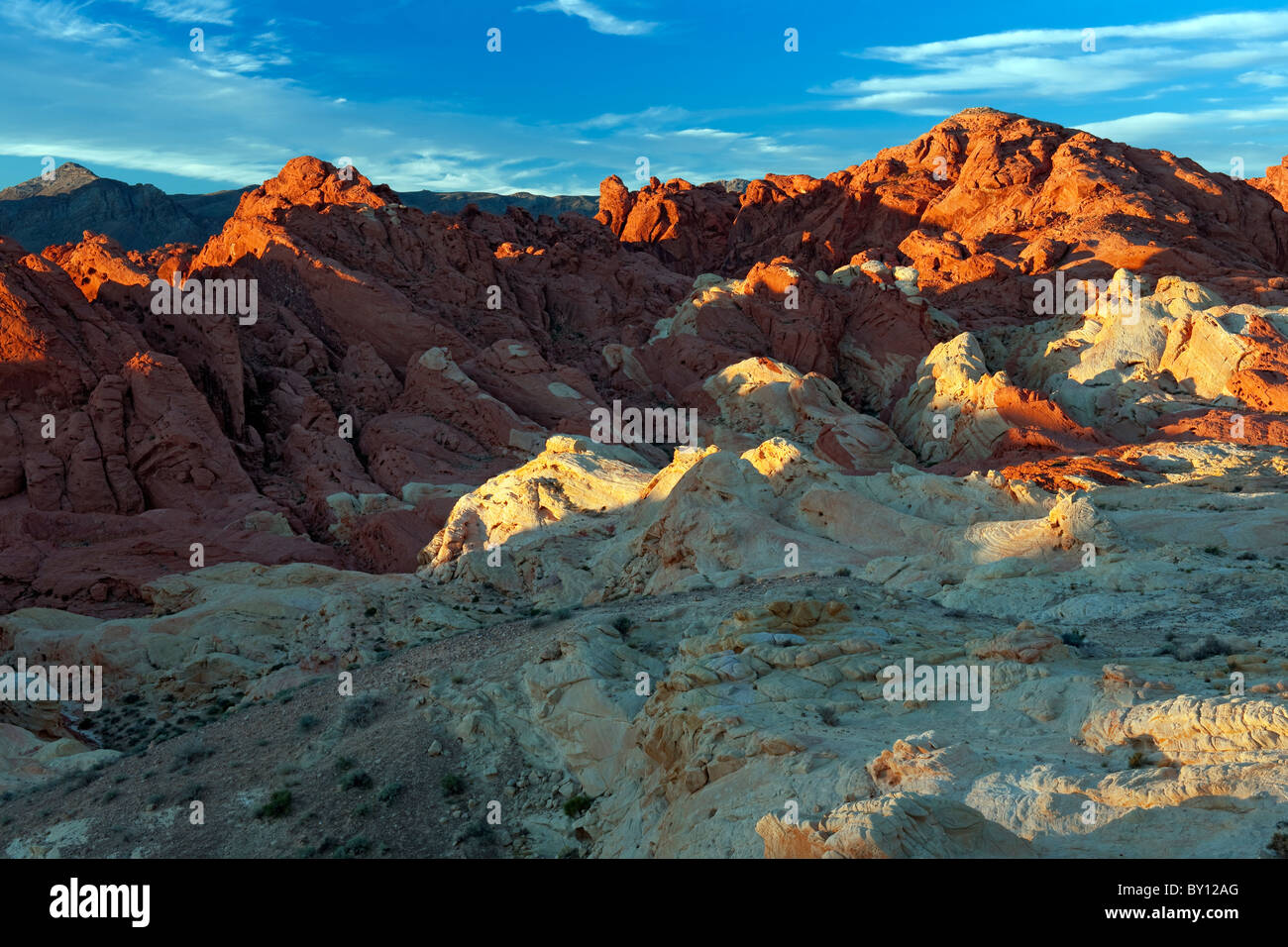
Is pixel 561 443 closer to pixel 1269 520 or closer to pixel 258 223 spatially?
pixel 1269 520

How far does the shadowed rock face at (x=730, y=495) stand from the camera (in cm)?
1106

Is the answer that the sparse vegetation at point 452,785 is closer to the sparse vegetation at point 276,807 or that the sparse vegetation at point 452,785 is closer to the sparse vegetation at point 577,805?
the sparse vegetation at point 577,805

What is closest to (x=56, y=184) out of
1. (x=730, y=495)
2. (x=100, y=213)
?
(x=100, y=213)

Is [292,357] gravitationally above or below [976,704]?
above

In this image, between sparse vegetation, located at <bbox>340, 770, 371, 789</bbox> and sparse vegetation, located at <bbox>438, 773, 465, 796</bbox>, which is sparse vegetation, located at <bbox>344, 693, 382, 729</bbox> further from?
sparse vegetation, located at <bbox>438, 773, 465, 796</bbox>

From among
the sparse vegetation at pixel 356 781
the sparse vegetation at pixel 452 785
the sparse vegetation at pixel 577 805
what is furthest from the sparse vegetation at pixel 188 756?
the sparse vegetation at pixel 577 805

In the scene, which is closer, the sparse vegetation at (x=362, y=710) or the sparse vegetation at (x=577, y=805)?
the sparse vegetation at (x=577, y=805)

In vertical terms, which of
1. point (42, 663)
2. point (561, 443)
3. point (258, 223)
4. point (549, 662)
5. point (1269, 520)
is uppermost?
point (258, 223)

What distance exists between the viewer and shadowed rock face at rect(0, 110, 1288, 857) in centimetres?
1106

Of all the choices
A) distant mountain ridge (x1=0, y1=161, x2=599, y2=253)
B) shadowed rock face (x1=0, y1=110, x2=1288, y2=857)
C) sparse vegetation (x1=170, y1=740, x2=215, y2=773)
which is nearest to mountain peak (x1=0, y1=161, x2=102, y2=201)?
distant mountain ridge (x1=0, y1=161, x2=599, y2=253)

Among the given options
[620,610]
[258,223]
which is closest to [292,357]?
[258,223]
